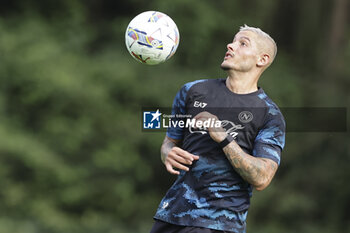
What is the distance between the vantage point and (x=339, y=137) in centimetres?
1005

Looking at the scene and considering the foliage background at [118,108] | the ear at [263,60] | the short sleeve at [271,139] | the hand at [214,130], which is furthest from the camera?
the foliage background at [118,108]

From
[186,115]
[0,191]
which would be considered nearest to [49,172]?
[0,191]

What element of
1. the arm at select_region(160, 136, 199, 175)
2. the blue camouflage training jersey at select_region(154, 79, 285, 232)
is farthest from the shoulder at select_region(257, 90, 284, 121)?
the arm at select_region(160, 136, 199, 175)

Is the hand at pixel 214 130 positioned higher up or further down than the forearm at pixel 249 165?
higher up

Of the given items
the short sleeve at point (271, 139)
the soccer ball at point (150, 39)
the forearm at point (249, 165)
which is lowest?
the forearm at point (249, 165)

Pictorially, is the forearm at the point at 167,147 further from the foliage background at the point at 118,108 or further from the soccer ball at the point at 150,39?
the foliage background at the point at 118,108

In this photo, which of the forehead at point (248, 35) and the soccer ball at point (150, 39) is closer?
the forehead at point (248, 35)

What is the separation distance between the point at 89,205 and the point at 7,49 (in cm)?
294

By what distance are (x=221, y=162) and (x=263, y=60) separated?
75cm

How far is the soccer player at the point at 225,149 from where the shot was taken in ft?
11.7

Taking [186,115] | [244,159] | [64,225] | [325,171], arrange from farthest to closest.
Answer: [325,171] < [64,225] < [186,115] < [244,159]

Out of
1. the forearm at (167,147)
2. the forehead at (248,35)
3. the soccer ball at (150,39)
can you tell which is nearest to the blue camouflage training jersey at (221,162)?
the forearm at (167,147)

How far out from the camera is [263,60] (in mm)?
3930

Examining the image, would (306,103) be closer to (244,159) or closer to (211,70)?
(211,70)
